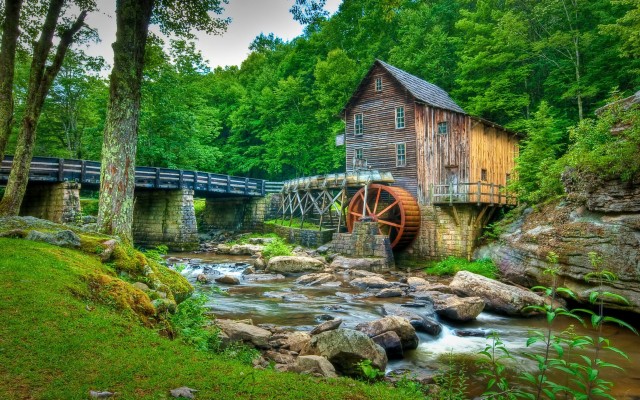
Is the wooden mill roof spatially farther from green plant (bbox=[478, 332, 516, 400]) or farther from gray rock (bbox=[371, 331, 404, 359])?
gray rock (bbox=[371, 331, 404, 359])

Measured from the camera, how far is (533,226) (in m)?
12.6

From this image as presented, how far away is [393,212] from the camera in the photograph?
21703 mm

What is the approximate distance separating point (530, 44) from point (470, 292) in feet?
56.4

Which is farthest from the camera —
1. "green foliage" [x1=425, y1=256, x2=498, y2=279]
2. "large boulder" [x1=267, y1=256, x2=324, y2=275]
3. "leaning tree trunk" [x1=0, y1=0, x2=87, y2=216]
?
"large boulder" [x1=267, y1=256, x2=324, y2=275]

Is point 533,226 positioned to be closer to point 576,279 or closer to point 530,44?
point 576,279

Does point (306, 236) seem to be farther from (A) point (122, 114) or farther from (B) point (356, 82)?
(A) point (122, 114)

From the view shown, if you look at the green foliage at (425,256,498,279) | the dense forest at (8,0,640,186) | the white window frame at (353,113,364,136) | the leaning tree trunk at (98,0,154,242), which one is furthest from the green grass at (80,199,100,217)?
→ the leaning tree trunk at (98,0,154,242)

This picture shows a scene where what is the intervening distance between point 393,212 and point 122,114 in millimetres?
16710

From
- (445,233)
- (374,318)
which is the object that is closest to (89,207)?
(445,233)

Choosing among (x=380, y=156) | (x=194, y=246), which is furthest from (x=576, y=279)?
(x=194, y=246)

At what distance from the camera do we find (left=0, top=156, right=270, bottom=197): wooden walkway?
18125 mm

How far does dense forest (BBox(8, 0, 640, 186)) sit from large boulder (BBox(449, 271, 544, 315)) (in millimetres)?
6879

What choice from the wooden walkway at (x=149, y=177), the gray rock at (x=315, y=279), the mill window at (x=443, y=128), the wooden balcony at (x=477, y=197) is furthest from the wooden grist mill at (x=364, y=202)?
the gray rock at (x=315, y=279)

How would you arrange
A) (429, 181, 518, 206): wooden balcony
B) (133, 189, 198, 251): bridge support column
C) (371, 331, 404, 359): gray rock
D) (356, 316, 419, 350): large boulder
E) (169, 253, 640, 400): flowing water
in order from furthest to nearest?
1. (133, 189, 198, 251): bridge support column
2. (429, 181, 518, 206): wooden balcony
3. (356, 316, 419, 350): large boulder
4. (371, 331, 404, 359): gray rock
5. (169, 253, 640, 400): flowing water
